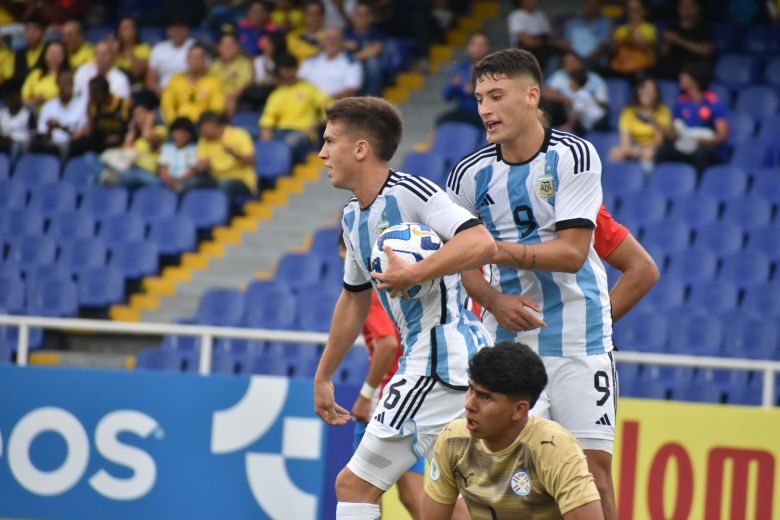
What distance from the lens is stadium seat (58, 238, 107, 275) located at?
13.0 metres

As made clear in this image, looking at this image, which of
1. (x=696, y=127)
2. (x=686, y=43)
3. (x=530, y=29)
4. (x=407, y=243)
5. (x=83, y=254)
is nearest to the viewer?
(x=407, y=243)

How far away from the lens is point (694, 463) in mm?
7621

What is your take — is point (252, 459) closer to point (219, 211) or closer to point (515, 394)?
point (515, 394)

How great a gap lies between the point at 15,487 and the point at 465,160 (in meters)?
4.44

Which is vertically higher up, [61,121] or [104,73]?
[104,73]

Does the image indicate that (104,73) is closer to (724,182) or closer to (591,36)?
(591,36)

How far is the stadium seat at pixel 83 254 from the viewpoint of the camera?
12977 millimetres

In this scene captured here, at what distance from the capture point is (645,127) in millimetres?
12562

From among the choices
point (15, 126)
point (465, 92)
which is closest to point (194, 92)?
point (15, 126)

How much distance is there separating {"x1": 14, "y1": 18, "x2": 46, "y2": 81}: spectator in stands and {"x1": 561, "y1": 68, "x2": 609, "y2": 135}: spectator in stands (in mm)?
6735

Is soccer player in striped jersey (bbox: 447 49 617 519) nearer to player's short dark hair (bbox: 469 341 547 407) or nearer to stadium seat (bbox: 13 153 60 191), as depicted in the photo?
player's short dark hair (bbox: 469 341 547 407)

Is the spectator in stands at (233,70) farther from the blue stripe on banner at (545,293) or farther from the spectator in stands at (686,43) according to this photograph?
the blue stripe on banner at (545,293)

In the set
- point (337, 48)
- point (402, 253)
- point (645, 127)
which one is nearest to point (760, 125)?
point (645, 127)

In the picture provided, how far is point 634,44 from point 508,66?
30.1 feet
